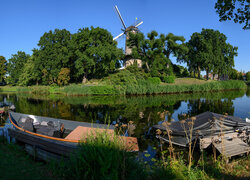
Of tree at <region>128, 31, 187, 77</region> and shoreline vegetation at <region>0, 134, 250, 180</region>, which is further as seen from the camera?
tree at <region>128, 31, 187, 77</region>

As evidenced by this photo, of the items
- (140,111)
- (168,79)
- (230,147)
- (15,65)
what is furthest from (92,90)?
(15,65)

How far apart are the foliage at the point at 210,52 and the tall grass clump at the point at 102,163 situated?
44.2 m

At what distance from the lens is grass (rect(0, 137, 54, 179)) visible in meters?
4.09

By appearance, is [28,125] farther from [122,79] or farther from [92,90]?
[122,79]

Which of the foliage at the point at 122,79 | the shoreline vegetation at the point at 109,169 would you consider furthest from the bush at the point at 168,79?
the shoreline vegetation at the point at 109,169

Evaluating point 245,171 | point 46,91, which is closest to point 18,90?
point 46,91

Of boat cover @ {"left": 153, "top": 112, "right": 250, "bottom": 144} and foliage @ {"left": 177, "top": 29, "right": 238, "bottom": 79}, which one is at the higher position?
foliage @ {"left": 177, "top": 29, "right": 238, "bottom": 79}

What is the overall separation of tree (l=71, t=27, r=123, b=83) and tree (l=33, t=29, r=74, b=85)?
324cm

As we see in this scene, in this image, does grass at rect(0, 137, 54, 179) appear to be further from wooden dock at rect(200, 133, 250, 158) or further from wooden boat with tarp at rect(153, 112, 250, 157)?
wooden dock at rect(200, 133, 250, 158)

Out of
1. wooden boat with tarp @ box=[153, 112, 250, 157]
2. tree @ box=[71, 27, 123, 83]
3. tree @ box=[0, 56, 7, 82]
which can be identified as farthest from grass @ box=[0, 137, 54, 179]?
tree @ box=[0, 56, 7, 82]

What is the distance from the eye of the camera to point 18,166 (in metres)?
4.91

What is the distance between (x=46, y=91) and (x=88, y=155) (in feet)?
128

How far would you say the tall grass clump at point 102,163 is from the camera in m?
3.25

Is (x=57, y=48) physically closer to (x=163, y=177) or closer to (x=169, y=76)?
(x=169, y=76)
